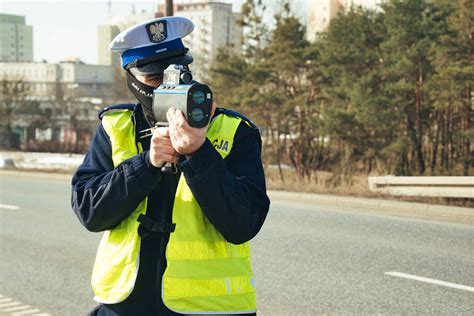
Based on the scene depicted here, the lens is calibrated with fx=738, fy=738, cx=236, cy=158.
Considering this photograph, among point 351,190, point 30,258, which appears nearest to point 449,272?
point 30,258

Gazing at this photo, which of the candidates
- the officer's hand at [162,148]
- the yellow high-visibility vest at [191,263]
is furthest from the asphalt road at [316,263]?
the officer's hand at [162,148]

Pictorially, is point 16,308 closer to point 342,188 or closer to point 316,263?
point 316,263

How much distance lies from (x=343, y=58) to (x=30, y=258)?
45.0 ft

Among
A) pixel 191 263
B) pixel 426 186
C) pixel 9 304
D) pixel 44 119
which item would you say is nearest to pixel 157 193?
pixel 191 263

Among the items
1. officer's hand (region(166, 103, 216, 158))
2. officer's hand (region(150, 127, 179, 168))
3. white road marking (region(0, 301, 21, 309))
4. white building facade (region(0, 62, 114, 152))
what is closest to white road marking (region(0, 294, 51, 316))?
white road marking (region(0, 301, 21, 309))

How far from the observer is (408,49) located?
1895 centimetres

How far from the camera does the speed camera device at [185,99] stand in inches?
76.2

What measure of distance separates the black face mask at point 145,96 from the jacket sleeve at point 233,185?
0.28 m

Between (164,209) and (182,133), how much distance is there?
1.31 feet

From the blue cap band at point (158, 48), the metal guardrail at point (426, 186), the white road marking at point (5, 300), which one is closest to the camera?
the blue cap band at point (158, 48)

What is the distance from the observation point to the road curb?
11367 mm

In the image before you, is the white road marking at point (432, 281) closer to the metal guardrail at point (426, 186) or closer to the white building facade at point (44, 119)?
the metal guardrail at point (426, 186)

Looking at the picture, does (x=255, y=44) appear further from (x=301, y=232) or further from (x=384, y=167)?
(x=301, y=232)

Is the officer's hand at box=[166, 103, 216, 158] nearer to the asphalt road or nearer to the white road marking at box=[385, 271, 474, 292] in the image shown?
the asphalt road
